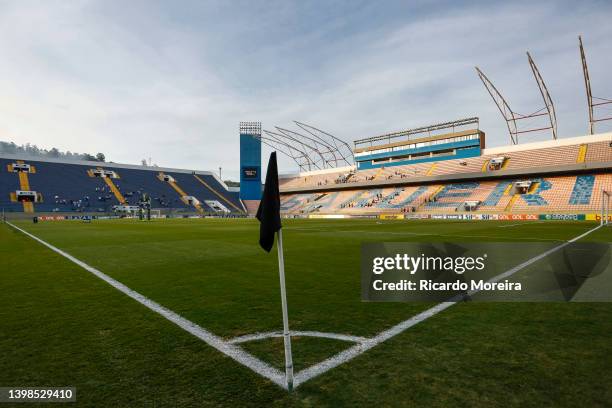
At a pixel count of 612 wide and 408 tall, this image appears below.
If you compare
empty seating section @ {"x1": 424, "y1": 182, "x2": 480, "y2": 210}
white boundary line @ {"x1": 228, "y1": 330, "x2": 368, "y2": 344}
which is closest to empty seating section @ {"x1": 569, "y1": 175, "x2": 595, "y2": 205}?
empty seating section @ {"x1": 424, "y1": 182, "x2": 480, "y2": 210}

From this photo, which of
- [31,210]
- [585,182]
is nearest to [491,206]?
[585,182]

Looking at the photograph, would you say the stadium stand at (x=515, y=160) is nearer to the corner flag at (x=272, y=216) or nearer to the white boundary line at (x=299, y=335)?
the white boundary line at (x=299, y=335)

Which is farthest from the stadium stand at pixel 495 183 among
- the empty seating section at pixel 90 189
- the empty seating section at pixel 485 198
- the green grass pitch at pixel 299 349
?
the green grass pitch at pixel 299 349

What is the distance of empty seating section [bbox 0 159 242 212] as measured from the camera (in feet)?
201

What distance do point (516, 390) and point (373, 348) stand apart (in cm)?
129

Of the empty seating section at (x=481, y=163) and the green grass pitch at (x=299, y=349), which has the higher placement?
the empty seating section at (x=481, y=163)

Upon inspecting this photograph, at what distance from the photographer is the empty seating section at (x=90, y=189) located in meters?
61.4

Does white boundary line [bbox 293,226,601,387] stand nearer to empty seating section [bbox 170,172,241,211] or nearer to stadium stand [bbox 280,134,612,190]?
stadium stand [bbox 280,134,612,190]

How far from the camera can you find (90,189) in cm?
6906

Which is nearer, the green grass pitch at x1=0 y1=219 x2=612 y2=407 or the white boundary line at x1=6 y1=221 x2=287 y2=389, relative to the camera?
the green grass pitch at x1=0 y1=219 x2=612 y2=407

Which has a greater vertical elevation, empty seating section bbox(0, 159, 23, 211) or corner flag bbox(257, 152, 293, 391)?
empty seating section bbox(0, 159, 23, 211)

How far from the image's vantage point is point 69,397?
2691 mm

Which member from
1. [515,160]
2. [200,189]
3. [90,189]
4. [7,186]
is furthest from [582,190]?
[7,186]

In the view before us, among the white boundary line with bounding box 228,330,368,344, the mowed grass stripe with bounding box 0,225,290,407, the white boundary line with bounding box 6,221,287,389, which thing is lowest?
the white boundary line with bounding box 228,330,368,344
